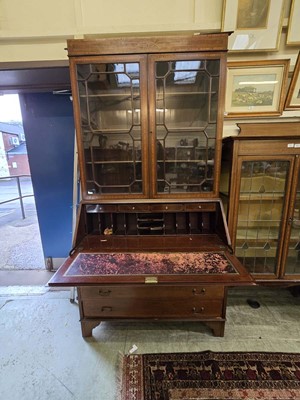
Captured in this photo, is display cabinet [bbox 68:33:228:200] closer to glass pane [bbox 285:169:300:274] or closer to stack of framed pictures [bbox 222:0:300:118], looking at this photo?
stack of framed pictures [bbox 222:0:300:118]

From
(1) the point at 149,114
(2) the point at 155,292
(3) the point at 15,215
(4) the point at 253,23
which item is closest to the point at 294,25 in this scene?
(4) the point at 253,23

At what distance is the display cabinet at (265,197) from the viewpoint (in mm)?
1401

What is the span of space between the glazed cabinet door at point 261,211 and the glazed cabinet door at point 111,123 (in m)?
0.80

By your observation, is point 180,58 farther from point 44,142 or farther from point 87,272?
point 44,142

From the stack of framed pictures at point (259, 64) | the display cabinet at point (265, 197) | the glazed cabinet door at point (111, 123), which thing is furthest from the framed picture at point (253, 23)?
the glazed cabinet door at point (111, 123)

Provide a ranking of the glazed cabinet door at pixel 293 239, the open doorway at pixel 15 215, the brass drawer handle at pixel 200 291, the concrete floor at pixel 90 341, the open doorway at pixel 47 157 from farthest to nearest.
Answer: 1. the open doorway at pixel 15 215
2. the open doorway at pixel 47 157
3. the glazed cabinet door at pixel 293 239
4. the brass drawer handle at pixel 200 291
5. the concrete floor at pixel 90 341

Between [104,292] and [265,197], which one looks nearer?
[104,292]

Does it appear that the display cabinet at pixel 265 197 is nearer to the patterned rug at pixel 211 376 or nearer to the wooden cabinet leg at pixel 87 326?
the patterned rug at pixel 211 376

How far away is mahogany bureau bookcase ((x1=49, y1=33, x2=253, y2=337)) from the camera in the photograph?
128cm

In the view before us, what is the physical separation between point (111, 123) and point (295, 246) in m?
1.83

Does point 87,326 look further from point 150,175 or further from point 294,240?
point 294,240

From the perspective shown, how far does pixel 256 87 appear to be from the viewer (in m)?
1.57

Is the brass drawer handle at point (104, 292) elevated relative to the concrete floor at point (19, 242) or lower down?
elevated

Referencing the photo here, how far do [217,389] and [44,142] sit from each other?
2667 mm
